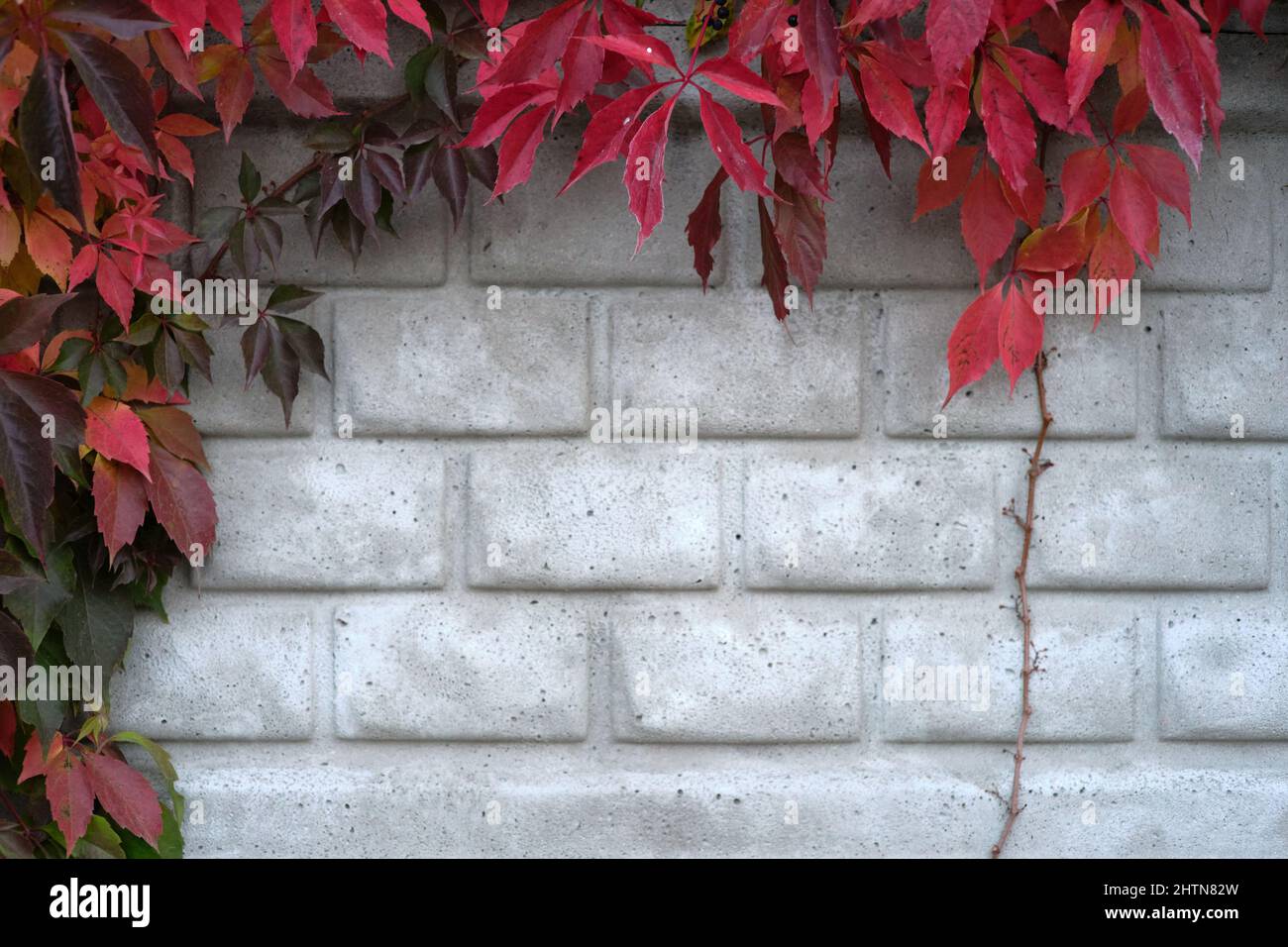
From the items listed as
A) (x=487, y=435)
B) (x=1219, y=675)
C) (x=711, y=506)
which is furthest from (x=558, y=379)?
(x=1219, y=675)

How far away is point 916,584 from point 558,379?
619 millimetres

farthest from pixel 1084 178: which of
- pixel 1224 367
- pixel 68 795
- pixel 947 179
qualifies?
pixel 68 795

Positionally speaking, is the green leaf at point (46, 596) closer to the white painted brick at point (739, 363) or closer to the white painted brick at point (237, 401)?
the white painted brick at point (237, 401)

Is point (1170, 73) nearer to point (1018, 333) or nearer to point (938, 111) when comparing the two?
point (938, 111)

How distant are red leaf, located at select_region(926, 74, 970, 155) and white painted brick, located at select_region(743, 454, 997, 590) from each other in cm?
47

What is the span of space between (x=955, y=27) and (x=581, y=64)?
0.42 m

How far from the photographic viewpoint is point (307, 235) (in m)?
1.57

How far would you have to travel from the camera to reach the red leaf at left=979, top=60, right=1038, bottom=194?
52.8 inches

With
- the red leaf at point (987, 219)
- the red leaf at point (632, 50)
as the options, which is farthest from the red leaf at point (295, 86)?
the red leaf at point (987, 219)

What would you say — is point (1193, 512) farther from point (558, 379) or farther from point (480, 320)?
point (480, 320)

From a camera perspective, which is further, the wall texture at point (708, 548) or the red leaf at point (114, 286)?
the wall texture at point (708, 548)

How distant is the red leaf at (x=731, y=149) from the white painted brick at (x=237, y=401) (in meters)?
0.69

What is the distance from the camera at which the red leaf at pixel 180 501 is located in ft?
4.84
